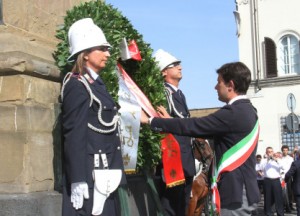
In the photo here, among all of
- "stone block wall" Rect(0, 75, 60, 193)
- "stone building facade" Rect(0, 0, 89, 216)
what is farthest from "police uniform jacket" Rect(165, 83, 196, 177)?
"stone block wall" Rect(0, 75, 60, 193)

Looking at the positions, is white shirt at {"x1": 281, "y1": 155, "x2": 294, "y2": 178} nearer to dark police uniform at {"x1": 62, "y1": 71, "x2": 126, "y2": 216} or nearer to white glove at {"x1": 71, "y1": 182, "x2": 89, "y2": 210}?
dark police uniform at {"x1": 62, "y1": 71, "x2": 126, "y2": 216}

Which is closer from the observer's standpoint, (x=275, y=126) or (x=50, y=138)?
(x=50, y=138)

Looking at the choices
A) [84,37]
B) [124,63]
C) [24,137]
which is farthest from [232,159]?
[124,63]

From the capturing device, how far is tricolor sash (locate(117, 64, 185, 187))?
5.61 metres

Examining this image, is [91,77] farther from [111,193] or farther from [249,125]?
[249,125]

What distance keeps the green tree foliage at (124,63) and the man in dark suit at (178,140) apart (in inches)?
12.4

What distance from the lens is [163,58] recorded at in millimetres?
6598

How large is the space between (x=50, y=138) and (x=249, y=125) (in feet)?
5.88

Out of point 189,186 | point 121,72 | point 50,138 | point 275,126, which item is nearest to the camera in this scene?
point 50,138

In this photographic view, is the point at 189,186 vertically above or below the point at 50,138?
below

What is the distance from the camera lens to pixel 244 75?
4.40 m

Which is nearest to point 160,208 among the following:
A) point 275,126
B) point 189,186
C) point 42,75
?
point 189,186

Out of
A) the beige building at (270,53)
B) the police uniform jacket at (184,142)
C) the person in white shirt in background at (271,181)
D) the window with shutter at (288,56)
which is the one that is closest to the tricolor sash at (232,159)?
the police uniform jacket at (184,142)

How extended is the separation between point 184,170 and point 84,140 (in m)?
2.20
